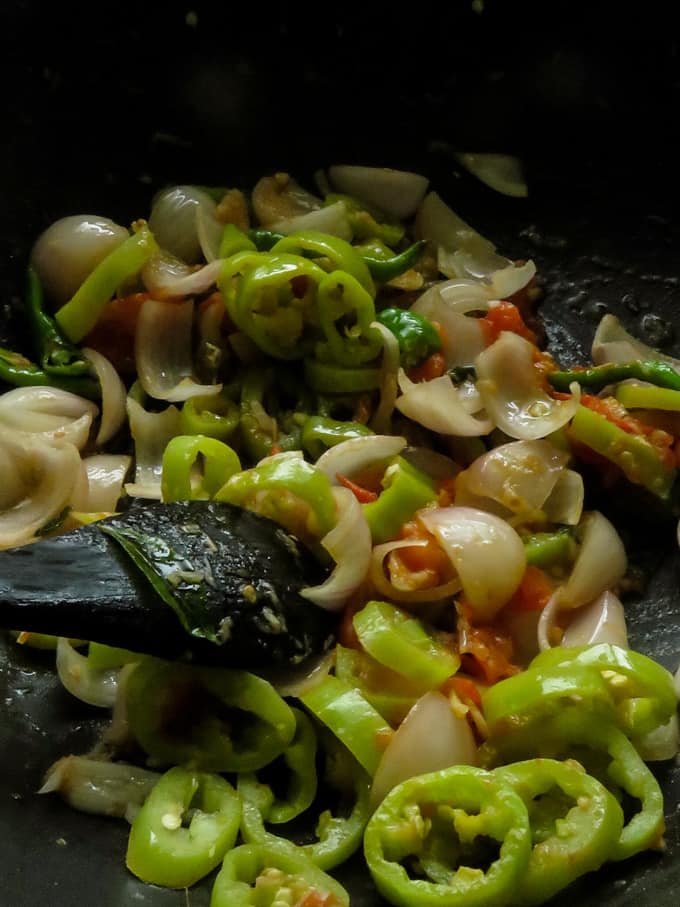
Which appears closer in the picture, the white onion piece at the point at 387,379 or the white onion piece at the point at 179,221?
the white onion piece at the point at 387,379

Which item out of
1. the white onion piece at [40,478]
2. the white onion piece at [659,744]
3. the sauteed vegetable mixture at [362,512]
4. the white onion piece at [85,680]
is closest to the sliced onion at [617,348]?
the sauteed vegetable mixture at [362,512]

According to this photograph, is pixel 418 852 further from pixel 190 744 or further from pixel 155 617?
pixel 155 617

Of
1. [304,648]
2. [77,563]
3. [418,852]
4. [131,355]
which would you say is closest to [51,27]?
[131,355]

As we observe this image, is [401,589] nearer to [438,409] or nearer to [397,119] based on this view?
[438,409]

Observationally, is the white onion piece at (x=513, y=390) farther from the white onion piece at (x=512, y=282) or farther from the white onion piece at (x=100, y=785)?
the white onion piece at (x=100, y=785)

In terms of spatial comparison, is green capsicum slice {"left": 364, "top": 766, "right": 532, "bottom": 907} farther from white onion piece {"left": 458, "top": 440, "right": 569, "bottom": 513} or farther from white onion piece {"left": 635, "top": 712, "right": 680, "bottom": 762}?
white onion piece {"left": 458, "top": 440, "right": 569, "bottom": 513}

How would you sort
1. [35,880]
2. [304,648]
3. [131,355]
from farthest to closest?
[131,355] → [304,648] → [35,880]
